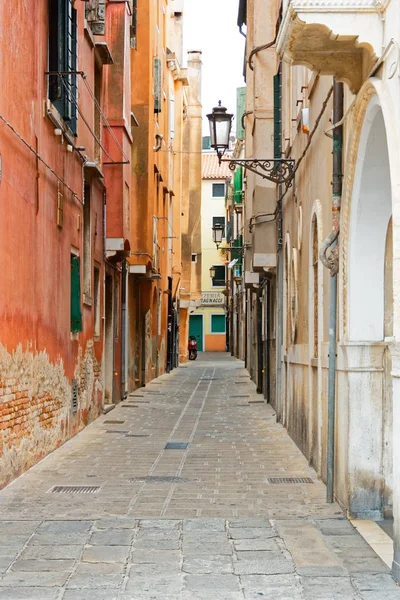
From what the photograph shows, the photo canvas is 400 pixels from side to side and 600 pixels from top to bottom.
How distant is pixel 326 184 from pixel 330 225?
547 mm

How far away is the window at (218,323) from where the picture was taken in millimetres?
74188

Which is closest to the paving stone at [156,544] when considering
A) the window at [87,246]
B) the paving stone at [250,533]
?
the paving stone at [250,533]

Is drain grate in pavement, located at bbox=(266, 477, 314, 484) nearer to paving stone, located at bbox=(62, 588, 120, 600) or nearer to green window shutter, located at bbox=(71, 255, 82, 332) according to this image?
paving stone, located at bbox=(62, 588, 120, 600)

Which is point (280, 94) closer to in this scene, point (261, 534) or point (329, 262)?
point (329, 262)

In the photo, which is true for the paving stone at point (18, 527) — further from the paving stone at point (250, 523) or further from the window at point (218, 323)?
the window at point (218, 323)

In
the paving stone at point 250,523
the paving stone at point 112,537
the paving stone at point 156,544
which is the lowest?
the paving stone at point 250,523

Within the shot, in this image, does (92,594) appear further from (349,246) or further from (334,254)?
(334,254)

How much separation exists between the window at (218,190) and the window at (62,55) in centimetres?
6218

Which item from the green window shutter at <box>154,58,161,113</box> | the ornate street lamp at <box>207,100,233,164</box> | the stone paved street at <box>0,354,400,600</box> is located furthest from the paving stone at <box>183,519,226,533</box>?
the green window shutter at <box>154,58,161,113</box>

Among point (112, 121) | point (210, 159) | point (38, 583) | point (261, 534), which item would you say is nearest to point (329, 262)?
point (261, 534)

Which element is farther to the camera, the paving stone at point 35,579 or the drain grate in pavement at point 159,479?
the drain grate in pavement at point 159,479

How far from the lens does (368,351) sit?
8062 millimetres

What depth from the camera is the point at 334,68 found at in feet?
24.5

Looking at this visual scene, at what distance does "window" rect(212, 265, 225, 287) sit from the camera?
74.9 m
